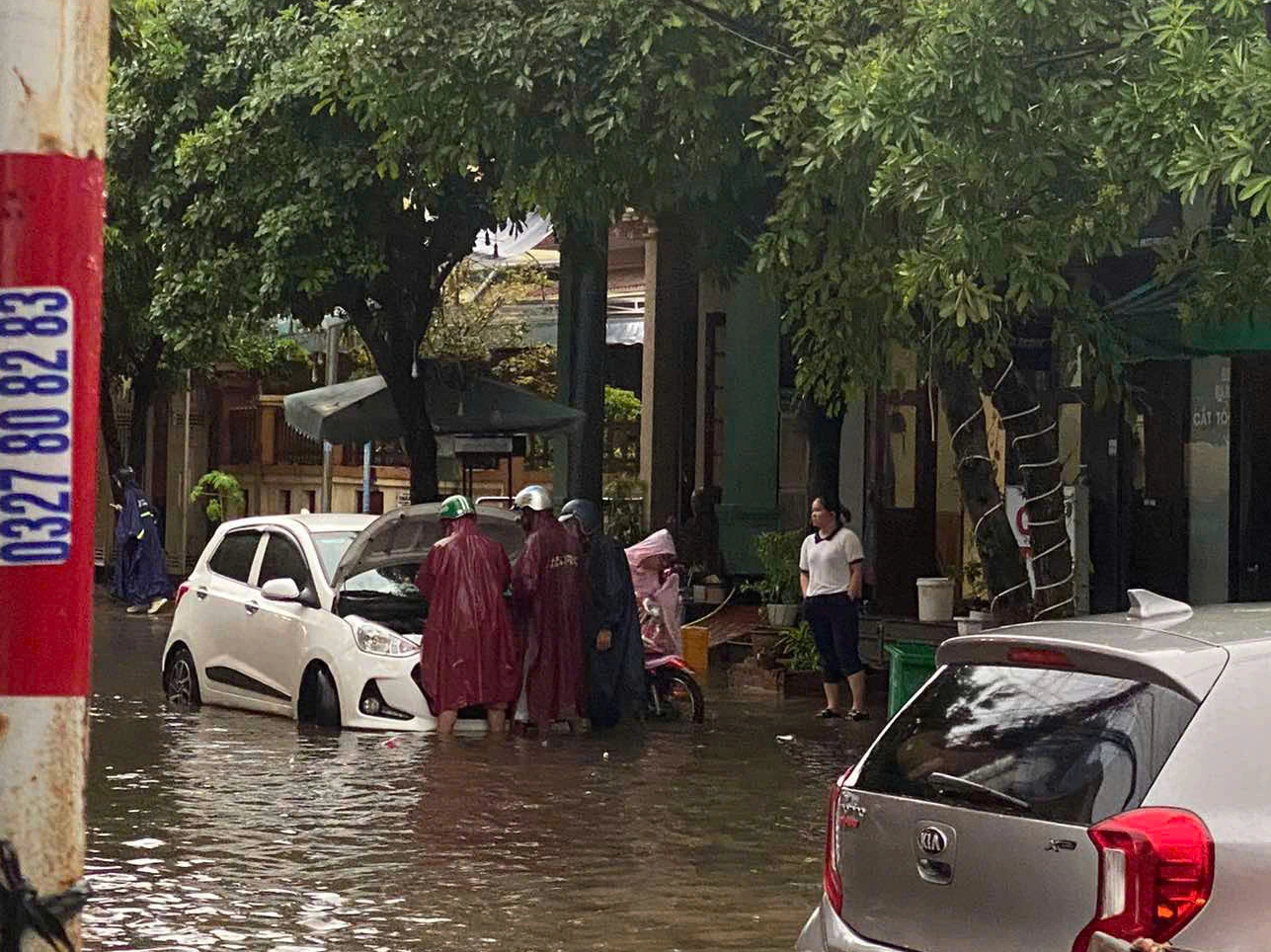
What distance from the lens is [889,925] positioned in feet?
18.4

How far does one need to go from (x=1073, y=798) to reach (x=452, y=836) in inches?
251

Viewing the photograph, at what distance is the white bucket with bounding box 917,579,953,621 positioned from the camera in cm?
1820

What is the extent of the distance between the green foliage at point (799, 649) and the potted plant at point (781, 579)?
565 millimetres

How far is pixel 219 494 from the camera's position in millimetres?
39125

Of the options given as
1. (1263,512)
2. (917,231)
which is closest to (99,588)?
(1263,512)

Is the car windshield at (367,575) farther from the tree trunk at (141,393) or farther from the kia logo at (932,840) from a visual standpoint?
the tree trunk at (141,393)

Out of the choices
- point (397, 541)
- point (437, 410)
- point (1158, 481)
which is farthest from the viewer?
point (437, 410)

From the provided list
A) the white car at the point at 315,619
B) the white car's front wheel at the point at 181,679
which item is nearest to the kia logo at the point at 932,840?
the white car at the point at 315,619

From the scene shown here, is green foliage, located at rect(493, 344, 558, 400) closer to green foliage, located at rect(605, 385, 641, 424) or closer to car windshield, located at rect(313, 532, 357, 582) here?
green foliage, located at rect(605, 385, 641, 424)

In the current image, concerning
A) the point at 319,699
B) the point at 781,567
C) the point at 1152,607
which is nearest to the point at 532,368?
the point at 781,567

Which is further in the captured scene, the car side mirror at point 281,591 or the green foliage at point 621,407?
the green foliage at point 621,407

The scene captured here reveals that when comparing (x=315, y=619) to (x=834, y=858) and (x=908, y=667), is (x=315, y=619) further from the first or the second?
(x=834, y=858)

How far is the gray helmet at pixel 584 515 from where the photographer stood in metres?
16.4

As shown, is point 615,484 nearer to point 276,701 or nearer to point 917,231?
point 276,701
